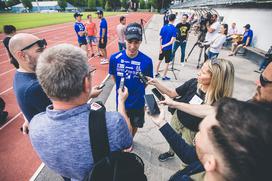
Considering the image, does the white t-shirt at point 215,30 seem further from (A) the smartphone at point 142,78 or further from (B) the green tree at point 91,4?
(B) the green tree at point 91,4

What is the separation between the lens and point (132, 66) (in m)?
→ 2.72

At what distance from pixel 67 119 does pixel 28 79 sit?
3.81 feet

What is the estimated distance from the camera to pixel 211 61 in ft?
7.23

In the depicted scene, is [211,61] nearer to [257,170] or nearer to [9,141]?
[257,170]

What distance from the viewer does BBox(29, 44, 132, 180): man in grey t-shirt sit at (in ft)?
3.51

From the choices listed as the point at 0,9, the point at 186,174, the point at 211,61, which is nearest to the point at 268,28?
the point at 211,61

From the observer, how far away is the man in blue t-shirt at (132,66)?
2652 mm

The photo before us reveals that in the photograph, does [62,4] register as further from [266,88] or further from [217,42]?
[266,88]

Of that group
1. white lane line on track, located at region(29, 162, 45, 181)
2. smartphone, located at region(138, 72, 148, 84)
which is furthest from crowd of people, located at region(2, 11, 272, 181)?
white lane line on track, located at region(29, 162, 45, 181)

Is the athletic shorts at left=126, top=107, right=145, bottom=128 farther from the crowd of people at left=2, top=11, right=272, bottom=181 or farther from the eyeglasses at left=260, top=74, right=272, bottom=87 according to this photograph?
the eyeglasses at left=260, top=74, right=272, bottom=87

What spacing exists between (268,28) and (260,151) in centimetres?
1128

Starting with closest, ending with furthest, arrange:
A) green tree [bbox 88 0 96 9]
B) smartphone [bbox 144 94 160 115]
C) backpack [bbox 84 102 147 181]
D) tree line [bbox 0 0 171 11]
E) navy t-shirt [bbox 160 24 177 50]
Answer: backpack [bbox 84 102 147 181] < smartphone [bbox 144 94 160 115] < navy t-shirt [bbox 160 24 177 50] < tree line [bbox 0 0 171 11] < green tree [bbox 88 0 96 9]

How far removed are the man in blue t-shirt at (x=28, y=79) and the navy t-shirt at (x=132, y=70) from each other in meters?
1.11

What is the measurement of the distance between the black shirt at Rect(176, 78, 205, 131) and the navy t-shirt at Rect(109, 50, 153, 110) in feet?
2.11
